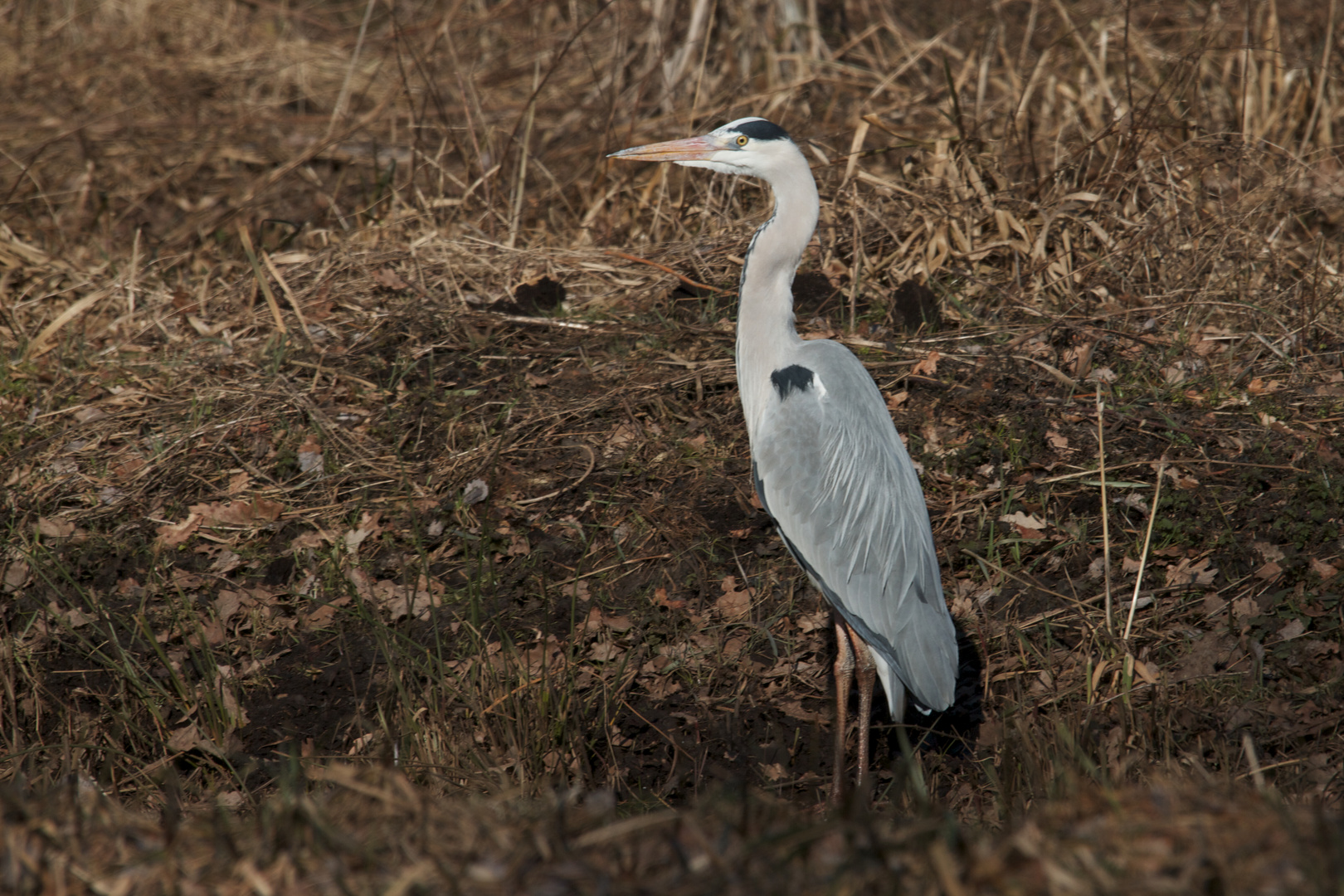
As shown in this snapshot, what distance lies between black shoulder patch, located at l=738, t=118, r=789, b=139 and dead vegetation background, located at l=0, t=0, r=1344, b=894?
1.41 metres

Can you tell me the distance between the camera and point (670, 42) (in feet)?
24.2

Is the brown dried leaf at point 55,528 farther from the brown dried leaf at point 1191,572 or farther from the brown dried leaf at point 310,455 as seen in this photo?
the brown dried leaf at point 1191,572

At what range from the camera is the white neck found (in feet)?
13.1

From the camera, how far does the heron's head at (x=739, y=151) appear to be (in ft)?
13.3

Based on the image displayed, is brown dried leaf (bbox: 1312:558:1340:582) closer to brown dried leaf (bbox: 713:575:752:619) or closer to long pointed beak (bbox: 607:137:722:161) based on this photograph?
brown dried leaf (bbox: 713:575:752:619)

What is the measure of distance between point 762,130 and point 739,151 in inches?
4.5

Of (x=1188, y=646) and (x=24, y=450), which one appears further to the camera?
(x=24, y=450)

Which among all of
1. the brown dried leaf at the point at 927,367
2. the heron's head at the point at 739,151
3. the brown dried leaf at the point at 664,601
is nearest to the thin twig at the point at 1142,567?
the brown dried leaf at the point at 927,367

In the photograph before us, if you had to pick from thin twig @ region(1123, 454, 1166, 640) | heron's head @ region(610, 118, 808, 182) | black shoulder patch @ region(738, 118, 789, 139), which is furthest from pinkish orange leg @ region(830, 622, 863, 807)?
black shoulder patch @ region(738, 118, 789, 139)

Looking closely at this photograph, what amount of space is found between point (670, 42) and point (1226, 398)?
426 centimetres

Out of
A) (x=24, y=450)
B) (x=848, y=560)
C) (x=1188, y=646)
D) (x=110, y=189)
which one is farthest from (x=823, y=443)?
(x=110, y=189)

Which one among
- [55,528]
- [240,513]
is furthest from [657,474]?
[55,528]

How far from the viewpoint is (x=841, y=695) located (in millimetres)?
3857

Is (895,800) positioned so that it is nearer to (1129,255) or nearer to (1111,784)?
(1111,784)
